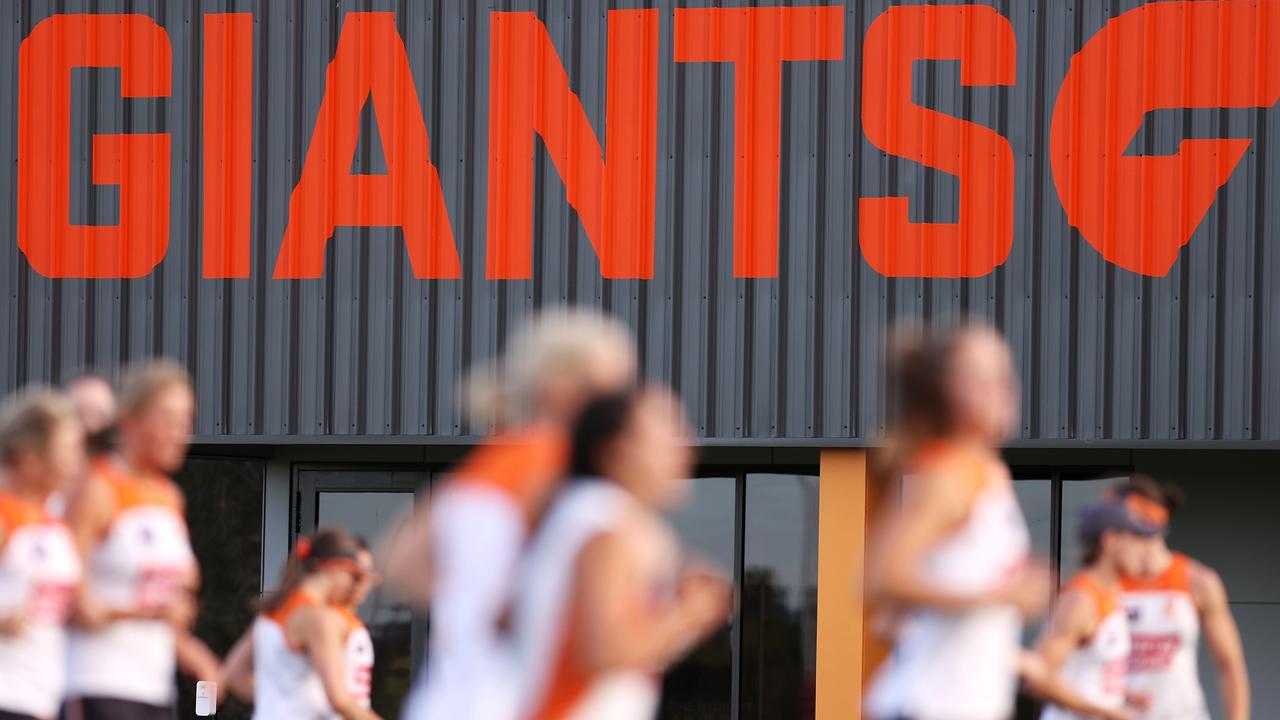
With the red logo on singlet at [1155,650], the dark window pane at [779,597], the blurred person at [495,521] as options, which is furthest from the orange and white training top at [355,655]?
the dark window pane at [779,597]

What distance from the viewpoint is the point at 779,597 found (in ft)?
45.8

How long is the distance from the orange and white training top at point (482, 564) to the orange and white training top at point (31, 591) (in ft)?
8.27

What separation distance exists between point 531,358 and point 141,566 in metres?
2.48

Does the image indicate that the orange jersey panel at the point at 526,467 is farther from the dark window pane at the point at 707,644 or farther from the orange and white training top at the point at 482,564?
the dark window pane at the point at 707,644

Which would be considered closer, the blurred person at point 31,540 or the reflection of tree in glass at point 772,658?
the blurred person at point 31,540

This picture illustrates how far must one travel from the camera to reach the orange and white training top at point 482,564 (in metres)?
3.44

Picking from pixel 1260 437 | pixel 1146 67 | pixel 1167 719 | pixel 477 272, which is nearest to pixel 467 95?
pixel 477 272

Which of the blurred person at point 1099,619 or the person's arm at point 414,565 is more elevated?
the person's arm at point 414,565

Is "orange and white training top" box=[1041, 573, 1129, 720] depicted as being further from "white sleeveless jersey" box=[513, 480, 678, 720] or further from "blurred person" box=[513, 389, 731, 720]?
"white sleeveless jersey" box=[513, 480, 678, 720]

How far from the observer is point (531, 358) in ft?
12.6

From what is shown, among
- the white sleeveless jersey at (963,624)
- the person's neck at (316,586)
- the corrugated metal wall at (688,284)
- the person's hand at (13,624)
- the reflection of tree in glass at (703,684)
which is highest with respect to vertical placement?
the corrugated metal wall at (688,284)

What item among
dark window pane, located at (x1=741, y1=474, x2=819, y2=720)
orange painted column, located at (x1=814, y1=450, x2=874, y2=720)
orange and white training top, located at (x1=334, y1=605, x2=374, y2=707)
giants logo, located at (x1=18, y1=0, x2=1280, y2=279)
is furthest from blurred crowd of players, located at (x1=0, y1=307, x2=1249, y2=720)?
dark window pane, located at (x1=741, y1=474, x2=819, y2=720)

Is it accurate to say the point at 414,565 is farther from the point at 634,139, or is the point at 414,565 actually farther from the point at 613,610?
the point at 634,139

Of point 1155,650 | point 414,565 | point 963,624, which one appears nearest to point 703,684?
point 1155,650
